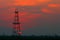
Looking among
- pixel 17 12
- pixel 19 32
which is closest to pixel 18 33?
pixel 19 32

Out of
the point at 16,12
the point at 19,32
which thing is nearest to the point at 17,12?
the point at 16,12

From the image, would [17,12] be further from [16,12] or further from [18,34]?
[18,34]

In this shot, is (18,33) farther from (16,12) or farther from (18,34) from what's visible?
(16,12)

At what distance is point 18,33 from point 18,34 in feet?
3.95

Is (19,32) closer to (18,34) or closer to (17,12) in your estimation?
(18,34)

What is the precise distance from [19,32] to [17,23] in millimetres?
3881

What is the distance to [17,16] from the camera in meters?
71.5

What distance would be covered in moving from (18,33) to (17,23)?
4590 mm

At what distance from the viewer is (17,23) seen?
221 feet

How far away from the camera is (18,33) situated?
7125 centimetres

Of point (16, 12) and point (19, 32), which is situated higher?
point (16, 12)

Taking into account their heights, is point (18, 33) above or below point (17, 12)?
below

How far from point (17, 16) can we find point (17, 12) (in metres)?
2.74

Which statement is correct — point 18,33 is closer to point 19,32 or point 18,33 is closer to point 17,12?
point 19,32
